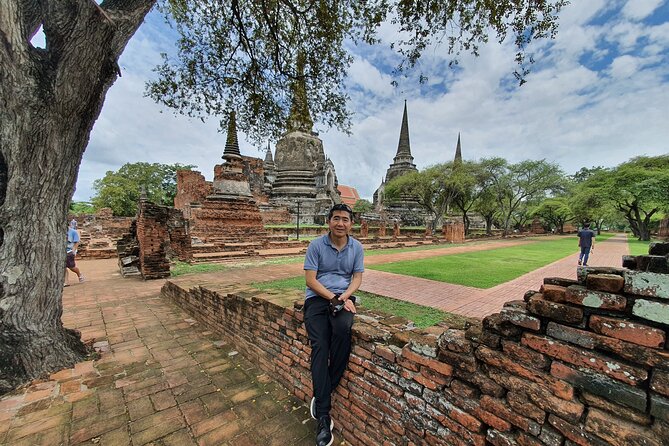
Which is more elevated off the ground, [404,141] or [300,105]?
[404,141]

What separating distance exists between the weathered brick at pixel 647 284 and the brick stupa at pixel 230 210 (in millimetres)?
14062

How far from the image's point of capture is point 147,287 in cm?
662

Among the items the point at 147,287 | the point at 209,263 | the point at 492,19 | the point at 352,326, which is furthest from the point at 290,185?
the point at 352,326

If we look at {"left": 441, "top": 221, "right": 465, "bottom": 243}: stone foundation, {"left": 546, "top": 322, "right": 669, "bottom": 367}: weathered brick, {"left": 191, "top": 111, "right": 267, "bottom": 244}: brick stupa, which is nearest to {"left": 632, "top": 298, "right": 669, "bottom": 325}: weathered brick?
{"left": 546, "top": 322, "right": 669, "bottom": 367}: weathered brick

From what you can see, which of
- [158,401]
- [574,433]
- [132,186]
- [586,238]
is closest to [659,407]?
[574,433]

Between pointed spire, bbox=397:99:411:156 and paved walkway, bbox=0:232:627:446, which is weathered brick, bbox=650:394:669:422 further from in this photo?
pointed spire, bbox=397:99:411:156

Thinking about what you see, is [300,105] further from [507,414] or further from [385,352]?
[507,414]

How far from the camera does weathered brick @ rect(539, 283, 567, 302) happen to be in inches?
52.9

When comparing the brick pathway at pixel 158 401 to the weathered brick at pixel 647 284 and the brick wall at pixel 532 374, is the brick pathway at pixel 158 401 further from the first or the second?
the weathered brick at pixel 647 284

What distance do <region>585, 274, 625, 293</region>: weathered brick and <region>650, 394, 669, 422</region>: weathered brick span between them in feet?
1.32

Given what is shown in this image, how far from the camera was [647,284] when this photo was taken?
1.14 metres

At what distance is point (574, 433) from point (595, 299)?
603 millimetres

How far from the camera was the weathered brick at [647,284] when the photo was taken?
1.10 metres

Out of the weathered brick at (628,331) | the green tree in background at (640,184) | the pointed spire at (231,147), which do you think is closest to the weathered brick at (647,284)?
the weathered brick at (628,331)
